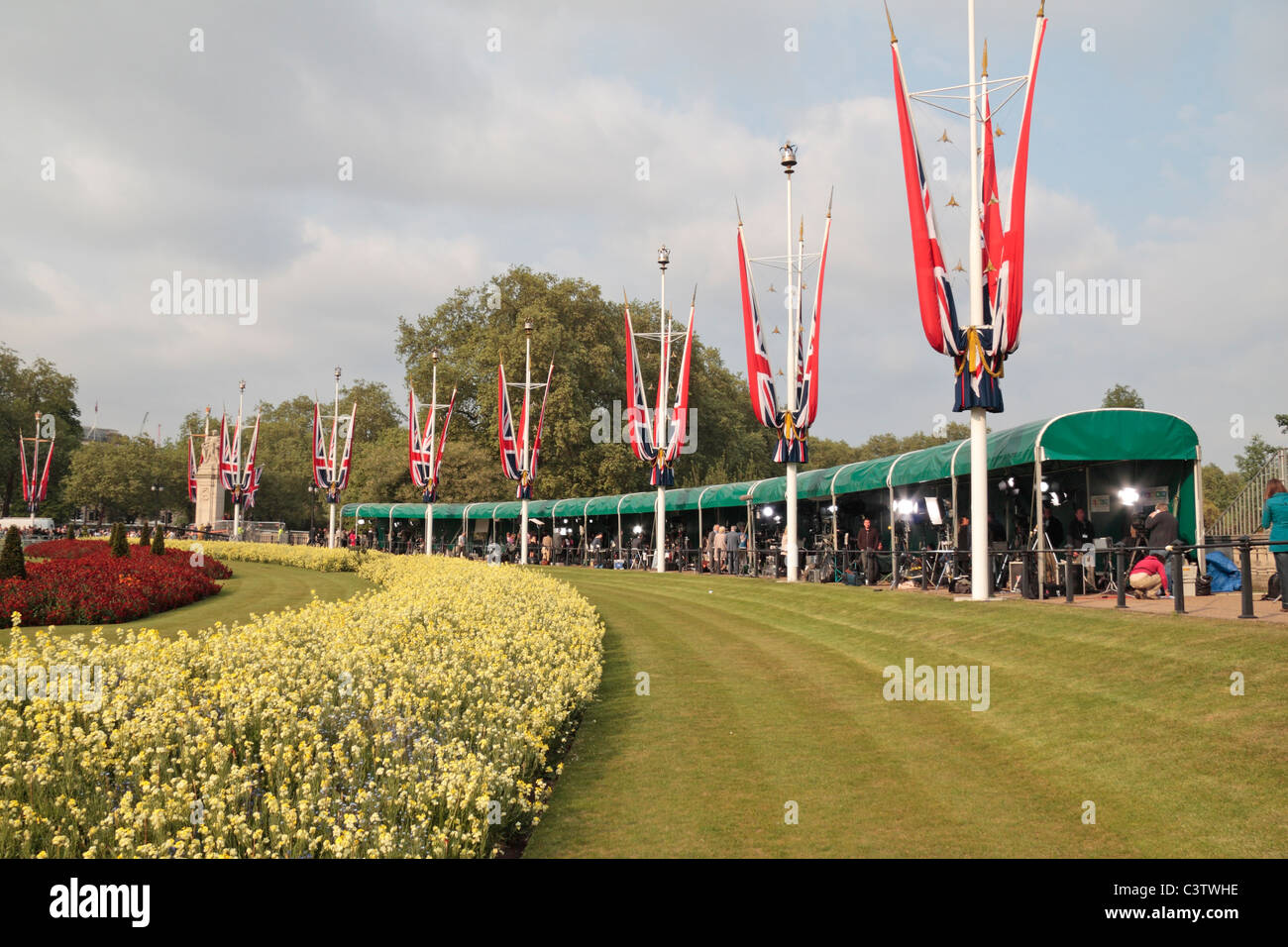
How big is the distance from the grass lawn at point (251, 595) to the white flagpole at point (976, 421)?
15.1m

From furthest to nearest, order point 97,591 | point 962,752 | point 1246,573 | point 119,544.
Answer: point 119,544
point 97,591
point 1246,573
point 962,752

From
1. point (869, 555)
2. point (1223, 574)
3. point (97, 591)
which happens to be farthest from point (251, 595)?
point (1223, 574)

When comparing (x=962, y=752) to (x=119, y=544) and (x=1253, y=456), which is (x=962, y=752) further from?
(x=1253, y=456)

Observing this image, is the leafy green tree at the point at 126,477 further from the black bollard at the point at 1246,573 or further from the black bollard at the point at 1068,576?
the black bollard at the point at 1246,573

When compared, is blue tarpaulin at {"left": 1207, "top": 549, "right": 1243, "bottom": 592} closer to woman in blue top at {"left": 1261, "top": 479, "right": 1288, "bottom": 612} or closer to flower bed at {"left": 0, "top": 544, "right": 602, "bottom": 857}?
woman in blue top at {"left": 1261, "top": 479, "right": 1288, "bottom": 612}

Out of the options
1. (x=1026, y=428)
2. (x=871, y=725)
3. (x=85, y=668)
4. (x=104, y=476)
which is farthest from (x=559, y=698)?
(x=104, y=476)

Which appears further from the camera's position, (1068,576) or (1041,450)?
(1041,450)

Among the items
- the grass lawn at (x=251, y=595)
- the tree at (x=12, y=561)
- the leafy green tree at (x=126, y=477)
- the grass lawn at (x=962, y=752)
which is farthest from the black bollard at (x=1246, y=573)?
the leafy green tree at (x=126, y=477)

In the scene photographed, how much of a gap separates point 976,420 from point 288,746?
14.6m

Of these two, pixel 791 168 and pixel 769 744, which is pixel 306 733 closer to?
pixel 769 744

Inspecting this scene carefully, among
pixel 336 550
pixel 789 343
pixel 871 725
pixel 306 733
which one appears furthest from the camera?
pixel 336 550

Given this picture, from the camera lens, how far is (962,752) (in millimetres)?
9070

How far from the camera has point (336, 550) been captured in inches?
1761

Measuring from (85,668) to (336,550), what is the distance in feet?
124
